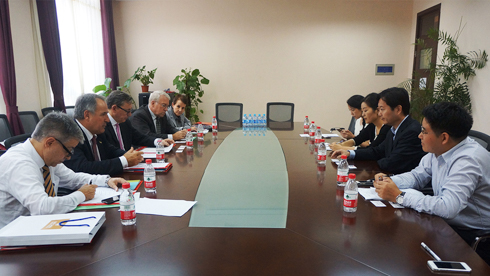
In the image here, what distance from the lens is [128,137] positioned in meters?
3.32

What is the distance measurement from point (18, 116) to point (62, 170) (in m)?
2.98

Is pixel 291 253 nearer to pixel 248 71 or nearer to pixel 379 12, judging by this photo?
pixel 248 71

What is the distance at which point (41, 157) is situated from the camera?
162 centimetres

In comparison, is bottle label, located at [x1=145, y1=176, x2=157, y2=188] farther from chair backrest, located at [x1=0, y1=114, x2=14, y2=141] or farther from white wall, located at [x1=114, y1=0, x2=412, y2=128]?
white wall, located at [x1=114, y1=0, x2=412, y2=128]

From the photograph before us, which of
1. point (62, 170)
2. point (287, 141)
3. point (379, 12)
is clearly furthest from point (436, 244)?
point (379, 12)

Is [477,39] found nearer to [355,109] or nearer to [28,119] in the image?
[355,109]

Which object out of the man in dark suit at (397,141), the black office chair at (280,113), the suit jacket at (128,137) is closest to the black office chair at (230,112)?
the black office chair at (280,113)

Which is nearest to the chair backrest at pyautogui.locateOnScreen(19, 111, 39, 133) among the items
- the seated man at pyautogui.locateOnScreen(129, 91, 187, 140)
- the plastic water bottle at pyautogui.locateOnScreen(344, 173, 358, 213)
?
the seated man at pyautogui.locateOnScreen(129, 91, 187, 140)

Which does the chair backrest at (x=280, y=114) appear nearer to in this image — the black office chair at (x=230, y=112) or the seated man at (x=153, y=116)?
the black office chair at (x=230, y=112)

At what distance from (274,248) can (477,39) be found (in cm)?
506

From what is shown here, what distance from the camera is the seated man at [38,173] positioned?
4.84ft

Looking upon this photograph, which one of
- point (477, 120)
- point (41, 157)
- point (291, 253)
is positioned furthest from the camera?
→ point (477, 120)

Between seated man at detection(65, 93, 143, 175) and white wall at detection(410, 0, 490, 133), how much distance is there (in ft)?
15.8

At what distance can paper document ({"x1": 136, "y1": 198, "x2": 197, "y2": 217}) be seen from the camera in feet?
5.16
